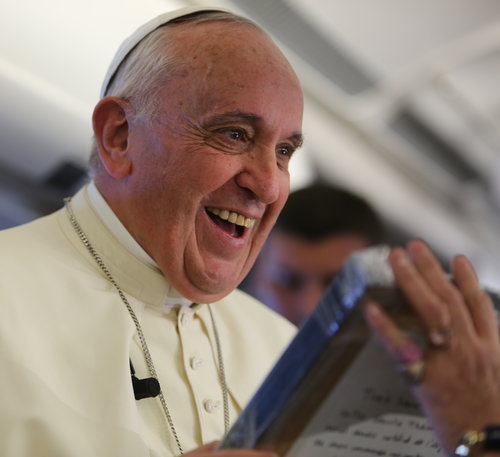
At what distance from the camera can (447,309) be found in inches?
40.5

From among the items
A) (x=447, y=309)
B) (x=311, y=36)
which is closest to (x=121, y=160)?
(x=447, y=309)

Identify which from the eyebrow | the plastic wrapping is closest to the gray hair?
the eyebrow

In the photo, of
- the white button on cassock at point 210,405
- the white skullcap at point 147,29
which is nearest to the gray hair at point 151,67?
the white skullcap at point 147,29

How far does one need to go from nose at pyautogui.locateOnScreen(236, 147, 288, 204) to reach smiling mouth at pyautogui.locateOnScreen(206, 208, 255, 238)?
6cm

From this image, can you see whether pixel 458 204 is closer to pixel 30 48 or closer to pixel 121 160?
pixel 30 48

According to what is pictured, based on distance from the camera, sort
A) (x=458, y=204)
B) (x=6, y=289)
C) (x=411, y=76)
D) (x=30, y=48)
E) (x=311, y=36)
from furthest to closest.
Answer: (x=458, y=204)
(x=411, y=76)
(x=311, y=36)
(x=30, y=48)
(x=6, y=289)

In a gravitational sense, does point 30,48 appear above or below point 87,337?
above

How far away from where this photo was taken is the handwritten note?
1.05 m

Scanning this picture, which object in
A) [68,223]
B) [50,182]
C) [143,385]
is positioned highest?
[50,182]

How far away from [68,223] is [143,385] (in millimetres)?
407

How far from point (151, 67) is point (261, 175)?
31 cm

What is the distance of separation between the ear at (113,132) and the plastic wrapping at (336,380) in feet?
2.17

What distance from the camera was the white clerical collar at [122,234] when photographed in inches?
60.6

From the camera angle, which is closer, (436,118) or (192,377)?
(192,377)
